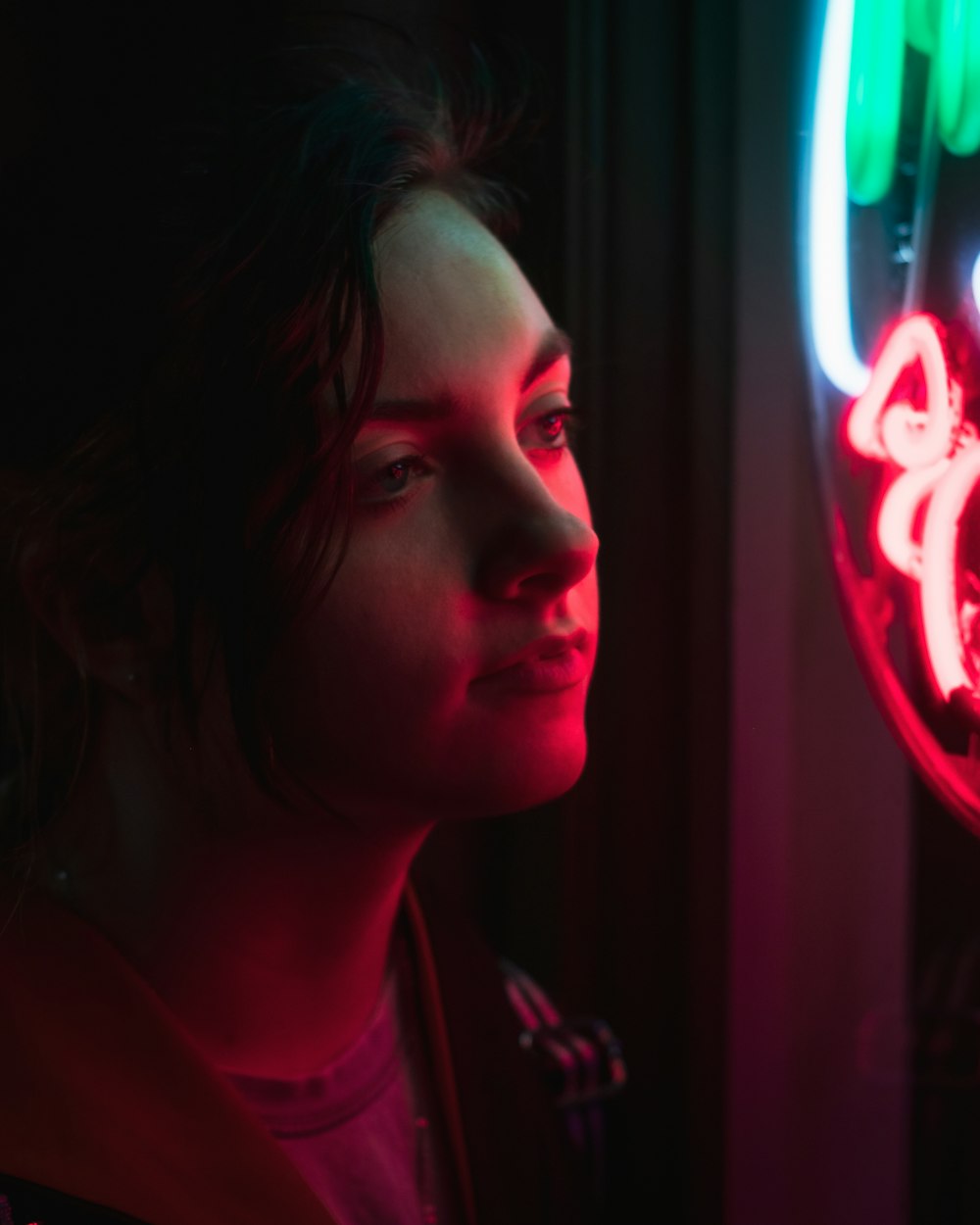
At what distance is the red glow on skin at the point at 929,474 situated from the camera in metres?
0.74

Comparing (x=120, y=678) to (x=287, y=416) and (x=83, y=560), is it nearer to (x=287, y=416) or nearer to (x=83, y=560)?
(x=83, y=560)

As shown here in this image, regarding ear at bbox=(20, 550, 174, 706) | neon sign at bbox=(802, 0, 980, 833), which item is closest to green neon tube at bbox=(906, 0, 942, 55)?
neon sign at bbox=(802, 0, 980, 833)

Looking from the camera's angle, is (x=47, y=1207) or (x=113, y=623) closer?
(x=47, y=1207)

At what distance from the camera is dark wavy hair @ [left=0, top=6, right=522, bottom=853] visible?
0.74m

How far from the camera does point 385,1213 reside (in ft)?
2.96

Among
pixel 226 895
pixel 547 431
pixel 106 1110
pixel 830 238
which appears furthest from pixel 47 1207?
pixel 830 238

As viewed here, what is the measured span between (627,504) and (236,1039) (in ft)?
2.39

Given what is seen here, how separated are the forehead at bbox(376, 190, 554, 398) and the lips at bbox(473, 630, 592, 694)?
189 millimetres

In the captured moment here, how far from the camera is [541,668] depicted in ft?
2.61

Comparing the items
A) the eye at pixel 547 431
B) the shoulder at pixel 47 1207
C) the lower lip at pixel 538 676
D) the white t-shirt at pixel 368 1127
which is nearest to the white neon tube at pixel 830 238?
the eye at pixel 547 431

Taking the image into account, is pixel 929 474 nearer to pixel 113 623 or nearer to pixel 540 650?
pixel 540 650

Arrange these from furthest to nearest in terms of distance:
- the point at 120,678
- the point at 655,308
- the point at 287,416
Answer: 1. the point at 655,308
2. the point at 120,678
3. the point at 287,416

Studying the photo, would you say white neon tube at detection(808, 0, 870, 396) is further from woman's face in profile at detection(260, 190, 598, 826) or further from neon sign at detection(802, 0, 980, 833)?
woman's face in profile at detection(260, 190, 598, 826)

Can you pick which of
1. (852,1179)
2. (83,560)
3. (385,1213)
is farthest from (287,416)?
(852,1179)
